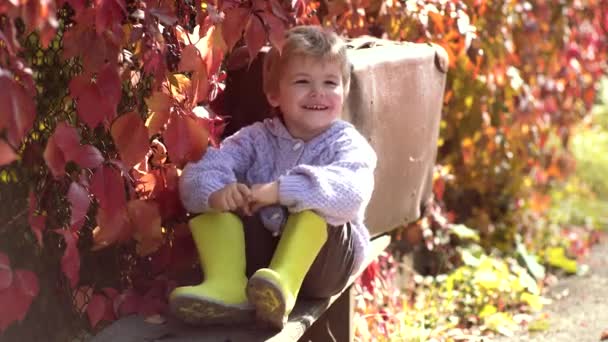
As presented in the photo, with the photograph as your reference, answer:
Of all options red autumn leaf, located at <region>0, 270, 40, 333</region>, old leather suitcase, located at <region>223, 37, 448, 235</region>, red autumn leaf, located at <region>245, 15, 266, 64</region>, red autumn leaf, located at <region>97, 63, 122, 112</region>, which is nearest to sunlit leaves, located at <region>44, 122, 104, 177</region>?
red autumn leaf, located at <region>97, 63, 122, 112</region>

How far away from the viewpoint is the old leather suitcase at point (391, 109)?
3.42 m

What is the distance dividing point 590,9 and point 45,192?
390 centimetres

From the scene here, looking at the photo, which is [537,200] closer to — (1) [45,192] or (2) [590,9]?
(2) [590,9]

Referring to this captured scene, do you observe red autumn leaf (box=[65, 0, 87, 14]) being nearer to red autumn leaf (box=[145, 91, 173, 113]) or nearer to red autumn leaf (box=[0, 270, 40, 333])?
red autumn leaf (box=[145, 91, 173, 113])

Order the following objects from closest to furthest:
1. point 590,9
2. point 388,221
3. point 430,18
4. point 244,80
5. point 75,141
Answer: point 75,141 < point 244,80 < point 388,221 < point 430,18 < point 590,9

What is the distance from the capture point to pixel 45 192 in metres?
2.75

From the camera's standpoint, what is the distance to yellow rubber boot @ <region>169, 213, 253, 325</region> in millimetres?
2760

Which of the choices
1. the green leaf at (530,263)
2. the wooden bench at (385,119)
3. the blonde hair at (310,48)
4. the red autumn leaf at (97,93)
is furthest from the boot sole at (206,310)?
the green leaf at (530,263)

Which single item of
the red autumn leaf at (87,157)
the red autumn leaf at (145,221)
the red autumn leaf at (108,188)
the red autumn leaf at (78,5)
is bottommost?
the red autumn leaf at (145,221)

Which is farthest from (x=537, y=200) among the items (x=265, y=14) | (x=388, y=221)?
(x=265, y=14)

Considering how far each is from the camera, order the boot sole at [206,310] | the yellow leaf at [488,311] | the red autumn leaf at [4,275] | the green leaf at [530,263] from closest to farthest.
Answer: the red autumn leaf at [4,275] → the boot sole at [206,310] → the yellow leaf at [488,311] → the green leaf at [530,263]

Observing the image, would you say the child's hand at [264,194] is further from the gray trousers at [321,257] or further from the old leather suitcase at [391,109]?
the old leather suitcase at [391,109]

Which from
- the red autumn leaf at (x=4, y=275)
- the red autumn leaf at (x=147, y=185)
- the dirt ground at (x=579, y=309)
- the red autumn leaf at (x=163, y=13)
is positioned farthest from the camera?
the dirt ground at (x=579, y=309)

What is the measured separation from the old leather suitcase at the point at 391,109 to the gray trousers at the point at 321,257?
0.45m
